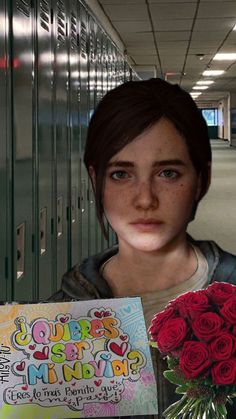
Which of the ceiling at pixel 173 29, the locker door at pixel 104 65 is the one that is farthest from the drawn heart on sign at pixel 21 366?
the ceiling at pixel 173 29

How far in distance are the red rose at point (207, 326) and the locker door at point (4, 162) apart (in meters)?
1.46

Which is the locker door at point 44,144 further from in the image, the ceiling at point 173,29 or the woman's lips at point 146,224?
the ceiling at point 173,29

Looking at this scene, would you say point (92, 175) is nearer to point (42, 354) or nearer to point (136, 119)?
point (136, 119)

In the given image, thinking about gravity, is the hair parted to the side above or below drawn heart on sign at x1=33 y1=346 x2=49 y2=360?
above

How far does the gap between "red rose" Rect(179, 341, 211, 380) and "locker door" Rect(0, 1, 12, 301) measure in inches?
57.6

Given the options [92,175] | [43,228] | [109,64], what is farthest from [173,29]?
[92,175]

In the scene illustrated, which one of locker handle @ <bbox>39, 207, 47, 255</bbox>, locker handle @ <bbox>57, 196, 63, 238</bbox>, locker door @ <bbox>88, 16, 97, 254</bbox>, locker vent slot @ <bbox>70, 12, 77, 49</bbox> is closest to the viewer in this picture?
locker handle @ <bbox>39, 207, 47, 255</bbox>

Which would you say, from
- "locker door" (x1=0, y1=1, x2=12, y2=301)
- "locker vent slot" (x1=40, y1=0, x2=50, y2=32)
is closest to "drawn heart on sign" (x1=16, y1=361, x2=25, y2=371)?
"locker door" (x1=0, y1=1, x2=12, y2=301)

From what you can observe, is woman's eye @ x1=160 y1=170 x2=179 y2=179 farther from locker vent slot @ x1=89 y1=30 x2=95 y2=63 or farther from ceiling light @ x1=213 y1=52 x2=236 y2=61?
ceiling light @ x1=213 y1=52 x2=236 y2=61

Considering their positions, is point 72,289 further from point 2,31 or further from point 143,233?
point 2,31

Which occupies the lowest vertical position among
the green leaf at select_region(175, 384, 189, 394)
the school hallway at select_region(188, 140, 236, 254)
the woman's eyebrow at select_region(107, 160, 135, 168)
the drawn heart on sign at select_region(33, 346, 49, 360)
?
the school hallway at select_region(188, 140, 236, 254)

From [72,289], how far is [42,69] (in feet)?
6.83

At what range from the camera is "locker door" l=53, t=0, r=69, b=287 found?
11.0 feet

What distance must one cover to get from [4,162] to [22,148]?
0.29 meters
